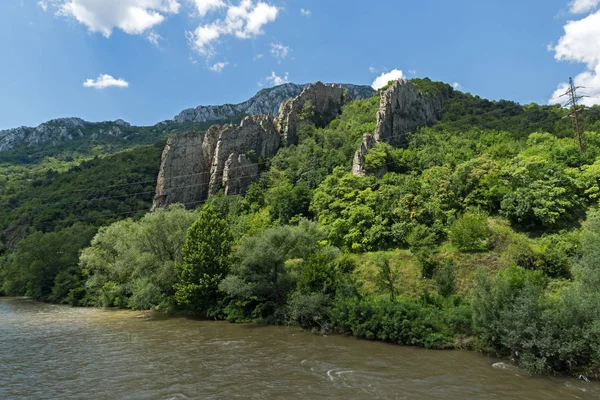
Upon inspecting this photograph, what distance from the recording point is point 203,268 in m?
34.8

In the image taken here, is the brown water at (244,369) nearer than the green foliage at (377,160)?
Yes

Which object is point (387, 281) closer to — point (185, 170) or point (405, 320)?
point (405, 320)

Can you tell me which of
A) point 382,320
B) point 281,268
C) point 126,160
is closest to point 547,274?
point 382,320

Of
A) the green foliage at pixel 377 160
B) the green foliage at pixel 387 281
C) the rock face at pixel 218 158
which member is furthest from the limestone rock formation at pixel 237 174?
the green foliage at pixel 387 281

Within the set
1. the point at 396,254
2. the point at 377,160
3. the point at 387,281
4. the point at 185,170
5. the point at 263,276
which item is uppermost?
the point at 185,170

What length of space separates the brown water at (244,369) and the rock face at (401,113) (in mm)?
39717

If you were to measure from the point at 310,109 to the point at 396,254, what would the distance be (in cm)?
5903

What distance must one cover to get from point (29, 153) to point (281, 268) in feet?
648

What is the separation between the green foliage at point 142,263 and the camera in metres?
37.3

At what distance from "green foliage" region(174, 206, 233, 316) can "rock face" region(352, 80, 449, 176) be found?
31708 mm

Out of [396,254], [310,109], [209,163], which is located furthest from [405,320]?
[310,109]

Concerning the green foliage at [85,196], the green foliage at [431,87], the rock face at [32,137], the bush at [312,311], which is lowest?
the bush at [312,311]

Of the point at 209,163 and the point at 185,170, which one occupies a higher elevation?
the point at 209,163

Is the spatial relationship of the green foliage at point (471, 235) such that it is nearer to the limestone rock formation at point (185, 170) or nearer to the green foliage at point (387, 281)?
the green foliage at point (387, 281)
